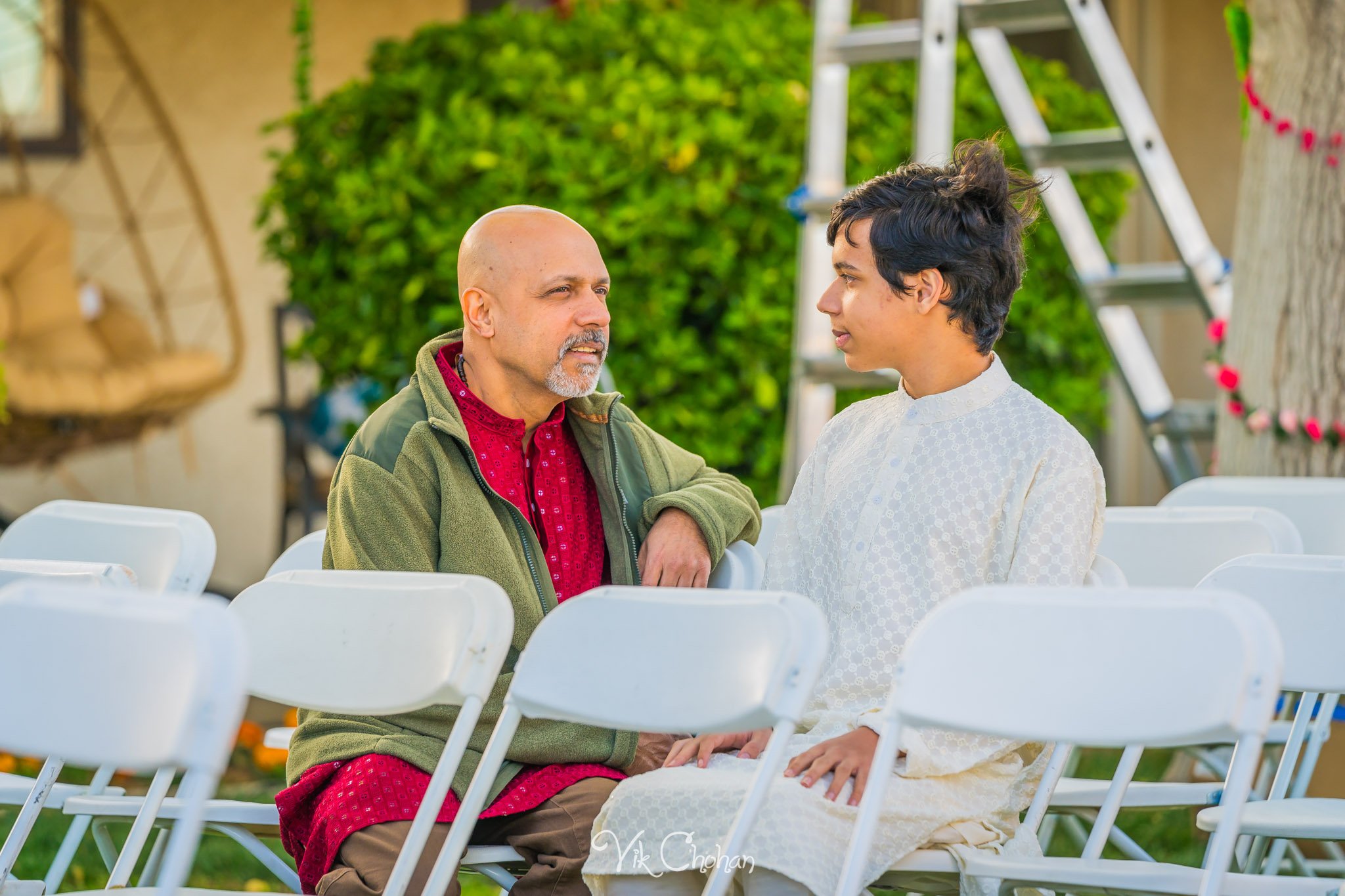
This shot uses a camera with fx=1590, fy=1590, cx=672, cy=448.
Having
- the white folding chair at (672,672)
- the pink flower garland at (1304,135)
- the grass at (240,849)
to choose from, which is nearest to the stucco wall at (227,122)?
the grass at (240,849)

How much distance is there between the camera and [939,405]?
2.44 m

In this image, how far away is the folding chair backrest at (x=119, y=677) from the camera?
1500 mm

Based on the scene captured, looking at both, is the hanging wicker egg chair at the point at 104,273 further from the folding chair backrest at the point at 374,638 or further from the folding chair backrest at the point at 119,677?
the folding chair backrest at the point at 119,677

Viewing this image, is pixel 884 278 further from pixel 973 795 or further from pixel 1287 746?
pixel 1287 746

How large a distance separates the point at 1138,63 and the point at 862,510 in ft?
18.0

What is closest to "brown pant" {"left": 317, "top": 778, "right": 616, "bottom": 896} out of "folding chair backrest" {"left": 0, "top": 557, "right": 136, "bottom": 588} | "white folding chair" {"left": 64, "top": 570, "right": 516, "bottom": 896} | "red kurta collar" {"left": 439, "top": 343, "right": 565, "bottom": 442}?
"white folding chair" {"left": 64, "top": 570, "right": 516, "bottom": 896}

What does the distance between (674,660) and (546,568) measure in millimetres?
715

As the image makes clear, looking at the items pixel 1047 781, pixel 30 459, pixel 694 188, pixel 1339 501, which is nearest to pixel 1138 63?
pixel 694 188

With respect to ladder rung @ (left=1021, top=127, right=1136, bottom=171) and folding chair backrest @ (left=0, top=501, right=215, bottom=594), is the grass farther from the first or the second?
ladder rung @ (left=1021, top=127, right=1136, bottom=171)

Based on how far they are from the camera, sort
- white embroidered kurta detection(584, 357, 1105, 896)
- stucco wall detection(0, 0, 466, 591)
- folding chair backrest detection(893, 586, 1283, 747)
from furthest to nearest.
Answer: stucco wall detection(0, 0, 466, 591)
white embroidered kurta detection(584, 357, 1105, 896)
folding chair backrest detection(893, 586, 1283, 747)

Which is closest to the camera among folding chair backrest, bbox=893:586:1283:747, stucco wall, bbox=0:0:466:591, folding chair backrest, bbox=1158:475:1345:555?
folding chair backrest, bbox=893:586:1283:747

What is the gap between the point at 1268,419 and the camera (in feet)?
12.2

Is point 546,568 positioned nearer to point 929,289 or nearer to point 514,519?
Answer: point 514,519

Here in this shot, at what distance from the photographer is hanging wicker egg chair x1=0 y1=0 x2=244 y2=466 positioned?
6242mm
